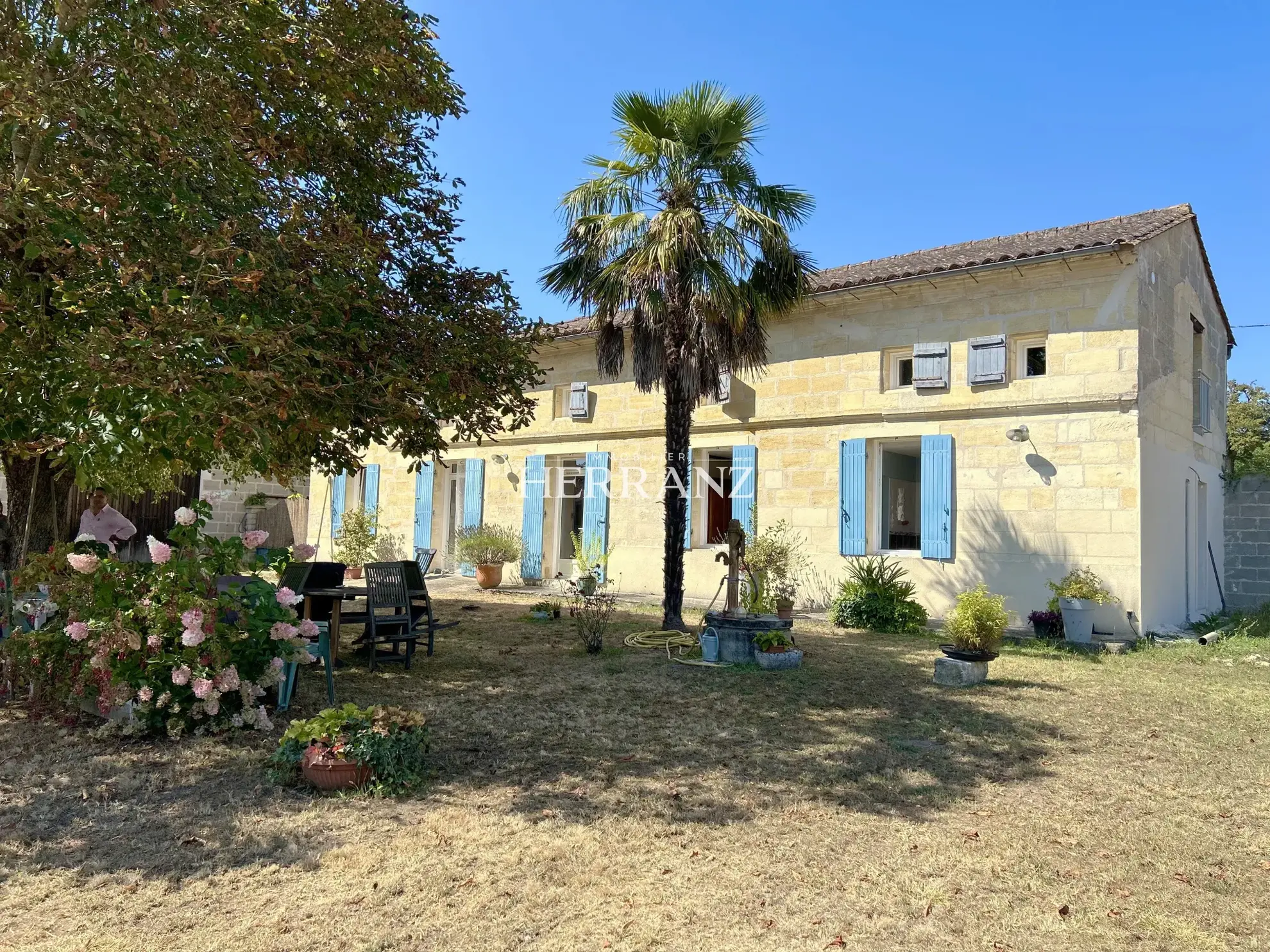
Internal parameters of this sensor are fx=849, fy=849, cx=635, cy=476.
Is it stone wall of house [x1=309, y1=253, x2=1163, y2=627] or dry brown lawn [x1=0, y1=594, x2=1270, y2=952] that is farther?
stone wall of house [x1=309, y1=253, x2=1163, y2=627]

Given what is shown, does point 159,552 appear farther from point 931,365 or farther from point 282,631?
point 931,365

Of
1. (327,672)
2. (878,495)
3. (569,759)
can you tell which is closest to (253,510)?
(878,495)

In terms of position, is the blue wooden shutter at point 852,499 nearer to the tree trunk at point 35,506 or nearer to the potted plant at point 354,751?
the potted plant at point 354,751

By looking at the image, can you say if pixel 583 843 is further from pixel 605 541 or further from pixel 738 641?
pixel 605 541

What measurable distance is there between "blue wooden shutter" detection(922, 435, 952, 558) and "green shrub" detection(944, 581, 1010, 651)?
372cm

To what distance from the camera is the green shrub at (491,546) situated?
Result: 1501 cm

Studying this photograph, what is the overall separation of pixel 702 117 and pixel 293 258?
17.7 ft

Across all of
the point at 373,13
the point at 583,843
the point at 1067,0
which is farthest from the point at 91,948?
the point at 1067,0

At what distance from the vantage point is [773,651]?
7641 millimetres

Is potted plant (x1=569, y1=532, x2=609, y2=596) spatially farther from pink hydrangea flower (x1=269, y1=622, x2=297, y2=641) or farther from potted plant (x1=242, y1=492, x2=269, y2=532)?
potted plant (x1=242, y1=492, x2=269, y2=532)

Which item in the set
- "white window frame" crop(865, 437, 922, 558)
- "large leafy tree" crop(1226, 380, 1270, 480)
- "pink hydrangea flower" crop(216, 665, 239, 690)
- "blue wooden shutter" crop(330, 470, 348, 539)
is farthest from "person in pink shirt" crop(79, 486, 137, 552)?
"large leafy tree" crop(1226, 380, 1270, 480)

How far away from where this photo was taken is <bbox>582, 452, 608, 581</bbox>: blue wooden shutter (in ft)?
47.2

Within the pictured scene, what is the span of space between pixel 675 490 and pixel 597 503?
4942 mm

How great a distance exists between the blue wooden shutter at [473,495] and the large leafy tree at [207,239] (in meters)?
9.49
